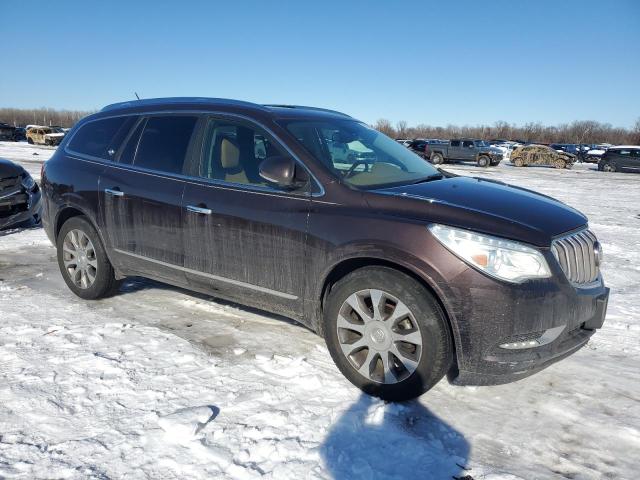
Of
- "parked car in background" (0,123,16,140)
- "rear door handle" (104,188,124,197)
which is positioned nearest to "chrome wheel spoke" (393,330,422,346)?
"rear door handle" (104,188,124,197)

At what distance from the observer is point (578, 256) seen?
301 cm

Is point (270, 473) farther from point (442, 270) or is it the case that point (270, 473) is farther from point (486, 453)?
point (442, 270)

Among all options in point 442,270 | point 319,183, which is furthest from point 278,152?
point 442,270

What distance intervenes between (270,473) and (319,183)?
5.81 ft

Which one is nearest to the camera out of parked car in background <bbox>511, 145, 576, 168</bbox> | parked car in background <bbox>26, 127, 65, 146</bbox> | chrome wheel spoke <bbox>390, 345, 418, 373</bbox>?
chrome wheel spoke <bbox>390, 345, 418, 373</bbox>

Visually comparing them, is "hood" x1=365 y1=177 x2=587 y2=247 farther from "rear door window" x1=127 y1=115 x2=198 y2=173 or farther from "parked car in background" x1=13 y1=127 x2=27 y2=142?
"parked car in background" x1=13 y1=127 x2=27 y2=142

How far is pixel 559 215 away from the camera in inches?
126

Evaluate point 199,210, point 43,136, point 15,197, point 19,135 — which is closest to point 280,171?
point 199,210

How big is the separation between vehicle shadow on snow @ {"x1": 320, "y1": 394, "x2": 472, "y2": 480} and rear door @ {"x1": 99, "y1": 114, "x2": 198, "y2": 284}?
76.6 inches

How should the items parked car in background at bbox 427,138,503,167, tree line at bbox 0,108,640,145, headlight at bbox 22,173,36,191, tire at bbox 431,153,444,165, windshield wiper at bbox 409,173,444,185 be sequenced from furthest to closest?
tree line at bbox 0,108,640,145
tire at bbox 431,153,444,165
parked car in background at bbox 427,138,503,167
headlight at bbox 22,173,36,191
windshield wiper at bbox 409,173,444,185

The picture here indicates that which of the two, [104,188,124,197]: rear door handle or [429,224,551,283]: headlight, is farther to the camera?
[104,188,124,197]: rear door handle

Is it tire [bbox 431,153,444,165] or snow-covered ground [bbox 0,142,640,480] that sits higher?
tire [bbox 431,153,444,165]

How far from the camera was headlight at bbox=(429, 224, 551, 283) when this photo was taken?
2736mm

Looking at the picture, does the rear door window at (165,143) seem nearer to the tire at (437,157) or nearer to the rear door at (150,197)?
the rear door at (150,197)
